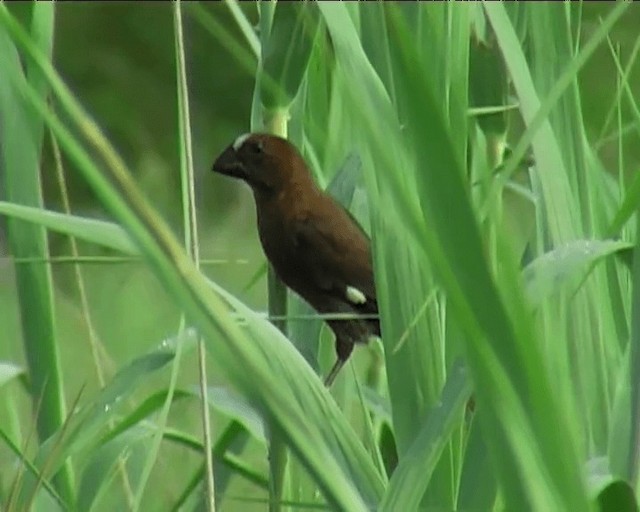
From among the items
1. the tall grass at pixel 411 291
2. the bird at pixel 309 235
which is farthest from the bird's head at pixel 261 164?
the tall grass at pixel 411 291

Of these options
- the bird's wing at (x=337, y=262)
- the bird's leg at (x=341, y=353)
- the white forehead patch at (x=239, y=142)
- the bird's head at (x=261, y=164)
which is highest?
the white forehead patch at (x=239, y=142)

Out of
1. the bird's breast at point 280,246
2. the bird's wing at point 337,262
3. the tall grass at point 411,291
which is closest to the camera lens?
the tall grass at point 411,291

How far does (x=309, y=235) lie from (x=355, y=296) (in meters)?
0.06

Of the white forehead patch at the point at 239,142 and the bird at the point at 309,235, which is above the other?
the white forehead patch at the point at 239,142

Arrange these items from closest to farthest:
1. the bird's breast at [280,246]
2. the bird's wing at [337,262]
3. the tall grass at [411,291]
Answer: the tall grass at [411,291] < the bird's breast at [280,246] < the bird's wing at [337,262]

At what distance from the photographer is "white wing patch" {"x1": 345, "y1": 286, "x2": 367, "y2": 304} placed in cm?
115

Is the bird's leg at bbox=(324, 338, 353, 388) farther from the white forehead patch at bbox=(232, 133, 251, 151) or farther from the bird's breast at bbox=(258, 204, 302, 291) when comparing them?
the white forehead patch at bbox=(232, 133, 251, 151)

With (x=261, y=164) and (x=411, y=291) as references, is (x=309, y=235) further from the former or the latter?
(x=411, y=291)

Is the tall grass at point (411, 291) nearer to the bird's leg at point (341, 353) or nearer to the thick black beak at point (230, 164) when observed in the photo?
the bird's leg at point (341, 353)

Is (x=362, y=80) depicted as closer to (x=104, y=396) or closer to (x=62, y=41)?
(x=104, y=396)

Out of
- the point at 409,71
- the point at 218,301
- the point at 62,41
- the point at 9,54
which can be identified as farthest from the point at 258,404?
the point at 62,41

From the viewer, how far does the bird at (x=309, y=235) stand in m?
1.10

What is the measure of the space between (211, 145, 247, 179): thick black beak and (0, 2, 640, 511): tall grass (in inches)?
6.0

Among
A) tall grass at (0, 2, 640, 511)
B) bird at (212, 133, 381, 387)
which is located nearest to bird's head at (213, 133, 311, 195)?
bird at (212, 133, 381, 387)
